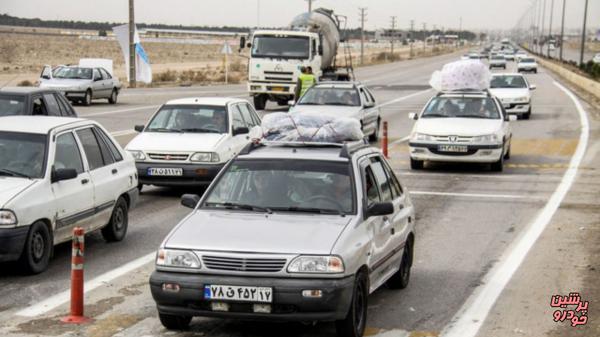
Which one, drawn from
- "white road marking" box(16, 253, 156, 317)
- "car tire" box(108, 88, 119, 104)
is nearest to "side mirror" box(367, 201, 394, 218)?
"white road marking" box(16, 253, 156, 317)

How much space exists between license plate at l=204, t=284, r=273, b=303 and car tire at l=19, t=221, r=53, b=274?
328 cm

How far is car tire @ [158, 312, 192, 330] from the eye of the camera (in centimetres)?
823

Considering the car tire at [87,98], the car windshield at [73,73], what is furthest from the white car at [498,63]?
the car tire at [87,98]

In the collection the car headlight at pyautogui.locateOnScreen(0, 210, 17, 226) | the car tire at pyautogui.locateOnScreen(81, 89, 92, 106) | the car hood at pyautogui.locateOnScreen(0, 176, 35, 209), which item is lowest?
the car tire at pyautogui.locateOnScreen(81, 89, 92, 106)

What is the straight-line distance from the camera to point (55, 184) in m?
11.0

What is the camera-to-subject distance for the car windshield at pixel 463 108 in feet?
71.9

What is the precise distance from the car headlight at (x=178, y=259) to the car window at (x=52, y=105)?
11.9m

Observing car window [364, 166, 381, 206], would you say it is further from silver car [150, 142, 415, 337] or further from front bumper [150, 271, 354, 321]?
front bumper [150, 271, 354, 321]

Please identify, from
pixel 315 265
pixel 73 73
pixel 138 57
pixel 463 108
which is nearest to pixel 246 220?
pixel 315 265

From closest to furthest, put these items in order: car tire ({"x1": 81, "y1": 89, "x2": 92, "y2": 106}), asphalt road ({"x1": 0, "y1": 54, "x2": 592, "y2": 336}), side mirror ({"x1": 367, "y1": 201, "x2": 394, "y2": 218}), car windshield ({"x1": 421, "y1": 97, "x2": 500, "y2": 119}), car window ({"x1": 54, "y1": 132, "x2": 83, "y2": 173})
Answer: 1. side mirror ({"x1": 367, "y1": 201, "x2": 394, "y2": 218})
2. asphalt road ({"x1": 0, "y1": 54, "x2": 592, "y2": 336})
3. car window ({"x1": 54, "y1": 132, "x2": 83, "y2": 173})
4. car windshield ({"x1": 421, "y1": 97, "x2": 500, "y2": 119})
5. car tire ({"x1": 81, "y1": 89, "x2": 92, "y2": 106})

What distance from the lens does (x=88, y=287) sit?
10125mm

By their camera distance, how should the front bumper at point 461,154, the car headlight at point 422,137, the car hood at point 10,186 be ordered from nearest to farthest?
the car hood at point 10,186, the front bumper at point 461,154, the car headlight at point 422,137

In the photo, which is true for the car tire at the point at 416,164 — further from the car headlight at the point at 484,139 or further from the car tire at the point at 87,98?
the car tire at the point at 87,98

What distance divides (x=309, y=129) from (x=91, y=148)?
129 inches
